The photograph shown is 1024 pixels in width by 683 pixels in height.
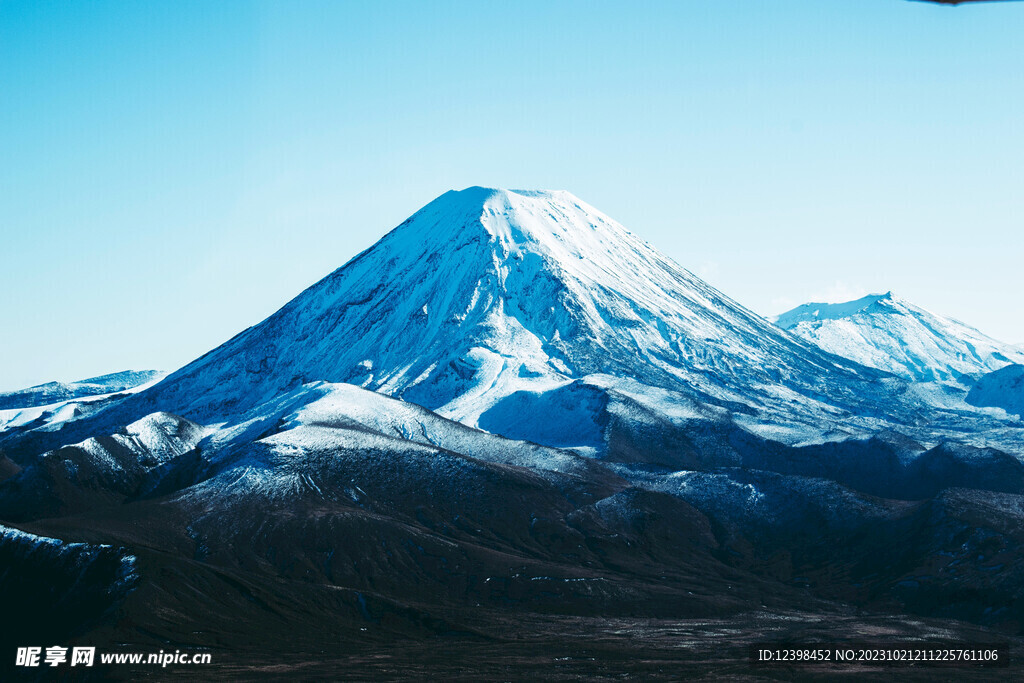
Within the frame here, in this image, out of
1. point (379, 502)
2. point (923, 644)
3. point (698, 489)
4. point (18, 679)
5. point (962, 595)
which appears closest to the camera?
point (18, 679)

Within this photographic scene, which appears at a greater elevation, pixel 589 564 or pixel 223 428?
pixel 223 428

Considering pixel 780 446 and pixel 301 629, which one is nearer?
pixel 301 629

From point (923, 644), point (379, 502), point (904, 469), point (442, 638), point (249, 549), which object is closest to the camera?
point (923, 644)

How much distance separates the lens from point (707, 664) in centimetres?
8212

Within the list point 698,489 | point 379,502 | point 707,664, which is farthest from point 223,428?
point 707,664

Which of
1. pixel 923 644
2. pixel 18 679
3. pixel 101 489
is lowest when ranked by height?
pixel 923 644

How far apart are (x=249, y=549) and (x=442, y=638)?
28673 millimetres

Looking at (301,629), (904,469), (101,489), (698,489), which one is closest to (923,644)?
(301,629)

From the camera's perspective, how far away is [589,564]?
121 meters

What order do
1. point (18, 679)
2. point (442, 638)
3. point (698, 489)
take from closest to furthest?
point (18, 679)
point (442, 638)
point (698, 489)

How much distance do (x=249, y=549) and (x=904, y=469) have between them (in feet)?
350

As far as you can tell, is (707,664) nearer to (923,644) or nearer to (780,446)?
(923,644)

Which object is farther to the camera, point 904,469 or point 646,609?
point 904,469

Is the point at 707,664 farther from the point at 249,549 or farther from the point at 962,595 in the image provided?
the point at 249,549
